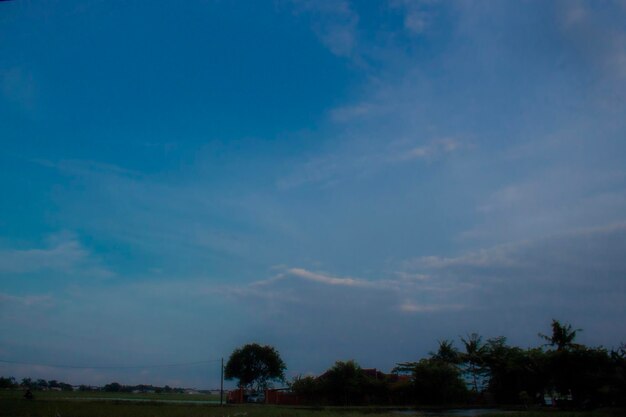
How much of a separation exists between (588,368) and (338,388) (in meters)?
25.2

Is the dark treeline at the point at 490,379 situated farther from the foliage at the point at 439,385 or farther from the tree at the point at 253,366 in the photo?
the tree at the point at 253,366

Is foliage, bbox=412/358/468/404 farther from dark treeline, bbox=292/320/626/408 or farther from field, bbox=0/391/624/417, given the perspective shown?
field, bbox=0/391/624/417

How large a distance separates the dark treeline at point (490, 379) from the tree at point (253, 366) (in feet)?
85.9

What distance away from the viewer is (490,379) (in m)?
45.6

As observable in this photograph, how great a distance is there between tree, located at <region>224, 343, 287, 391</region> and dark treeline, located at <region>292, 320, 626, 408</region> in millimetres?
26188

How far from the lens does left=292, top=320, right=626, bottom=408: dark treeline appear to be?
1175 inches

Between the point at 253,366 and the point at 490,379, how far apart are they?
4199 centimetres

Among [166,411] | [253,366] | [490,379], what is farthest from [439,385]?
[253,366]

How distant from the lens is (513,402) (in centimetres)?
4209

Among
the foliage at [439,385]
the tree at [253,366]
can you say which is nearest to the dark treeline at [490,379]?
the foliage at [439,385]

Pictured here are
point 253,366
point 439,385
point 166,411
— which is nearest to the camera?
point 166,411

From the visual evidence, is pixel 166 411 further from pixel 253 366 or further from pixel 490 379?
pixel 253 366

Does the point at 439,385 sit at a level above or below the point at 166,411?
below

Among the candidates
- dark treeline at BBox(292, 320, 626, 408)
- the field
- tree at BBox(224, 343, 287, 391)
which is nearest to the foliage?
dark treeline at BBox(292, 320, 626, 408)
